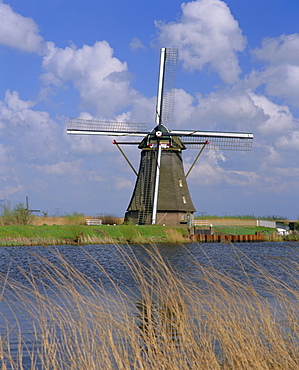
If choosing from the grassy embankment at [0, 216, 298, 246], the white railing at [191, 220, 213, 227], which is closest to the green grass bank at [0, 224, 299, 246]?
the grassy embankment at [0, 216, 298, 246]

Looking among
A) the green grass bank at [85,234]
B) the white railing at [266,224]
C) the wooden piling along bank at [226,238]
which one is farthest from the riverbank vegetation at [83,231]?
the white railing at [266,224]

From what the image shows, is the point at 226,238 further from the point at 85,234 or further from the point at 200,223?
the point at 85,234

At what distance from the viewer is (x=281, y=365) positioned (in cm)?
424

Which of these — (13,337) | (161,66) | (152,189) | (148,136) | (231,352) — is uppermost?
(161,66)

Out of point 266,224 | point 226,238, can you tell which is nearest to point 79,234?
point 226,238

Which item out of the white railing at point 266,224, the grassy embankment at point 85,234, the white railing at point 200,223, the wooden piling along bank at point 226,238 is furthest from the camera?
the white railing at point 266,224

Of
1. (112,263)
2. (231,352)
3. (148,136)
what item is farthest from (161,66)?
(231,352)

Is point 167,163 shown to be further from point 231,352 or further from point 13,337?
point 231,352

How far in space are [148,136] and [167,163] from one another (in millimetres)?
1833

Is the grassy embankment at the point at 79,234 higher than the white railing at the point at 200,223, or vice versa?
the white railing at the point at 200,223

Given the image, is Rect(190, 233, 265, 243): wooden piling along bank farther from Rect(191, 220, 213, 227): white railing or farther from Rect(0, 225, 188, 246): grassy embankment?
Rect(191, 220, 213, 227): white railing

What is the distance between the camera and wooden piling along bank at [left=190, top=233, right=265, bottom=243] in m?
28.3

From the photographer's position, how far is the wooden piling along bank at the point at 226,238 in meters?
28.3

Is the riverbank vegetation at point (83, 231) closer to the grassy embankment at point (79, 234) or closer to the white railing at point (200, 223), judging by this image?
the grassy embankment at point (79, 234)
